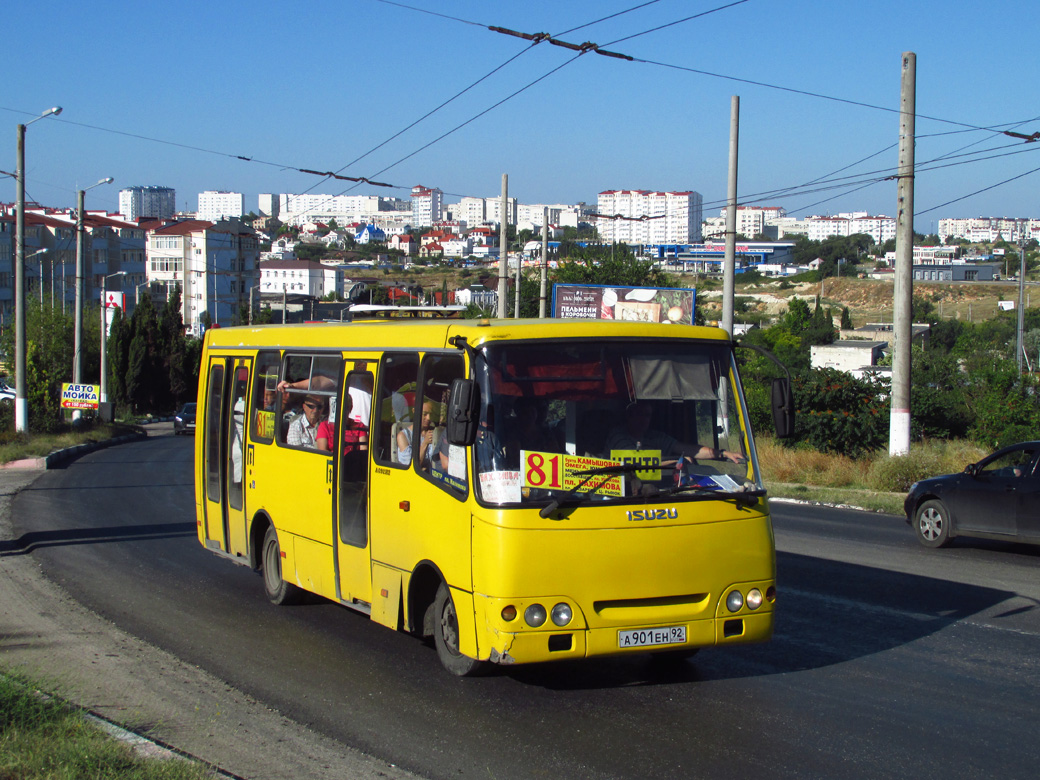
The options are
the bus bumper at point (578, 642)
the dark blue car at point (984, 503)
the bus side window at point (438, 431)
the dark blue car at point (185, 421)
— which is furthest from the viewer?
the dark blue car at point (185, 421)

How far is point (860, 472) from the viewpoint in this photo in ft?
71.7

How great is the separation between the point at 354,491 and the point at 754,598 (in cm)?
311

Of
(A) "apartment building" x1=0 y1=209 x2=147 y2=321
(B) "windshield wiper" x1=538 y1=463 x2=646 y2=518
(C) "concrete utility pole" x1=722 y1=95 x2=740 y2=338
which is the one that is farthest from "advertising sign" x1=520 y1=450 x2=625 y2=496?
(A) "apartment building" x1=0 y1=209 x2=147 y2=321

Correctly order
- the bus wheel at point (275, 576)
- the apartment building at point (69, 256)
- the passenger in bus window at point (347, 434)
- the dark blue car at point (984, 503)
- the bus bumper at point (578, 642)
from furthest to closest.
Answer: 1. the apartment building at point (69, 256)
2. the dark blue car at point (984, 503)
3. the bus wheel at point (275, 576)
4. the passenger in bus window at point (347, 434)
5. the bus bumper at point (578, 642)

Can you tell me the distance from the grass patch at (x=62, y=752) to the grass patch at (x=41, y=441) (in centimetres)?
2170

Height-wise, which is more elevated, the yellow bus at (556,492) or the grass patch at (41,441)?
the yellow bus at (556,492)

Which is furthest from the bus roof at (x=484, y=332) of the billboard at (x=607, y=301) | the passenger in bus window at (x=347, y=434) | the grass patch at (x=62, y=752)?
the billboard at (x=607, y=301)

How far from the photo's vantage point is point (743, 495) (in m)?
6.59

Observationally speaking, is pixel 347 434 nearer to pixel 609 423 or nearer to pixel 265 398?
pixel 265 398

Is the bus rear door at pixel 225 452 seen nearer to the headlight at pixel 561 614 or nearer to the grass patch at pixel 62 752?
the grass patch at pixel 62 752

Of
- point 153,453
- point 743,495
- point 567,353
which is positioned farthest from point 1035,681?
point 153,453

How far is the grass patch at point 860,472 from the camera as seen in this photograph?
62.7 feet

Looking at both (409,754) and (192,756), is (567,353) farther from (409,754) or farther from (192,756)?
(192,756)

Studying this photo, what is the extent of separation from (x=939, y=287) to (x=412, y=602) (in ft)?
483
